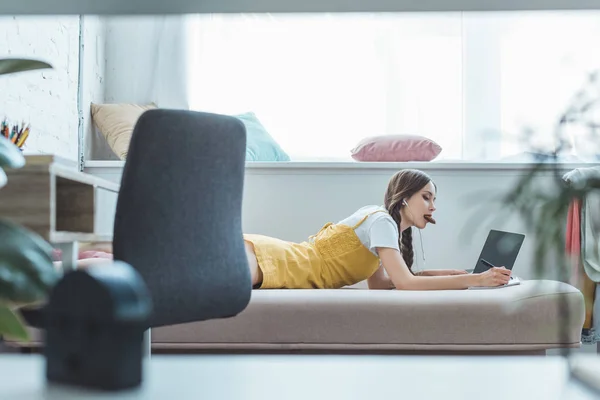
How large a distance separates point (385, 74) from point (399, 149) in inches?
20.5

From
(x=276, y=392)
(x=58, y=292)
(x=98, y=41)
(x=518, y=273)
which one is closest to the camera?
(x=58, y=292)

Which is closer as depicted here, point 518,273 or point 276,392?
point 276,392

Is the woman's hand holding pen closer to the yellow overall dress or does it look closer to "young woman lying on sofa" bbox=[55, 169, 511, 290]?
"young woman lying on sofa" bbox=[55, 169, 511, 290]

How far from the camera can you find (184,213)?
1483 millimetres

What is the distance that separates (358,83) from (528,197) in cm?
308

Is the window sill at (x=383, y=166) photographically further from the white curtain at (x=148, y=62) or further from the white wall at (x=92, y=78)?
the white wall at (x=92, y=78)

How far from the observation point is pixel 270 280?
237 cm

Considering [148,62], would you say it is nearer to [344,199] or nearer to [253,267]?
[344,199]

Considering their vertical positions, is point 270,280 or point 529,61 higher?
point 529,61

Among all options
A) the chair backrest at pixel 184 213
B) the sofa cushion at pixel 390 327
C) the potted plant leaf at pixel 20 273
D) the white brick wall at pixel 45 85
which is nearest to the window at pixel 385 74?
the white brick wall at pixel 45 85

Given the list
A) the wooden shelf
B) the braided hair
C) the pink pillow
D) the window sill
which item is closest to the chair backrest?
the wooden shelf

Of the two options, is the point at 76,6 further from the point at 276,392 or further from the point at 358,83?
the point at 358,83

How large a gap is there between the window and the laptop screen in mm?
944

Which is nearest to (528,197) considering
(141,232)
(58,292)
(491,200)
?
(491,200)
